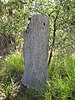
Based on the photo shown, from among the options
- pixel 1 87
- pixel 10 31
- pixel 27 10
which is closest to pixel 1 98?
pixel 1 87

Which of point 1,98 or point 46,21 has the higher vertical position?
point 46,21

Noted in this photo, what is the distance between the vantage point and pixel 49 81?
516 cm

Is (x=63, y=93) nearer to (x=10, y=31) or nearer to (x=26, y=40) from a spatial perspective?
(x=26, y=40)

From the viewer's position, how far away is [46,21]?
565cm

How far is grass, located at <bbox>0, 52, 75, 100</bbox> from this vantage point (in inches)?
→ 179

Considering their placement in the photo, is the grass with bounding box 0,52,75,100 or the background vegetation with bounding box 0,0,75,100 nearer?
the grass with bounding box 0,52,75,100

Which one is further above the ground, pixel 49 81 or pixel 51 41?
pixel 51 41

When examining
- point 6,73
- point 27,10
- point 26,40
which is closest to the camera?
point 26,40

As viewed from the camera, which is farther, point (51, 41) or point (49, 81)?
point (51, 41)

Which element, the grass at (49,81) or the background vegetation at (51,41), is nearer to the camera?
the grass at (49,81)

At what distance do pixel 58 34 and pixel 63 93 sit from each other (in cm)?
260

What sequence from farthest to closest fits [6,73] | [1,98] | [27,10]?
[6,73], [27,10], [1,98]

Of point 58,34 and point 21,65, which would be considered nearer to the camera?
point 58,34

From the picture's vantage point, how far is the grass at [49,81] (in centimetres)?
456
